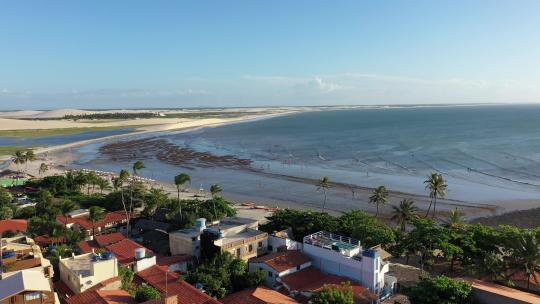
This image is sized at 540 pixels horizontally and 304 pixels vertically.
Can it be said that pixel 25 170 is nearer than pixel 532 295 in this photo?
No

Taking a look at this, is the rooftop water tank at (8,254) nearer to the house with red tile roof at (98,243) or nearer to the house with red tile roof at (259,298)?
the house with red tile roof at (98,243)

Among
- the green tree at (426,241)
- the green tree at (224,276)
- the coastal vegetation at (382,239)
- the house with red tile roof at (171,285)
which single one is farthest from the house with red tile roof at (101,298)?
the green tree at (426,241)

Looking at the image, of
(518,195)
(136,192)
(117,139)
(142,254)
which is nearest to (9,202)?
(136,192)

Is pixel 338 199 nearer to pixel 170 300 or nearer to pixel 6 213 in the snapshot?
pixel 6 213

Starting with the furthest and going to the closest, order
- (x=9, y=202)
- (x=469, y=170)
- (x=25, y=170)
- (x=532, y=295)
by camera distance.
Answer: (x=25, y=170)
(x=469, y=170)
(x=9, y=202)
(x=532, y=295)

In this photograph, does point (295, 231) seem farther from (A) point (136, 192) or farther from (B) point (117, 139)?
(B) point (117, 139)

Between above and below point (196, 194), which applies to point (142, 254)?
above

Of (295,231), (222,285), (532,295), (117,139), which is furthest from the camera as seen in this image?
(117,139)
